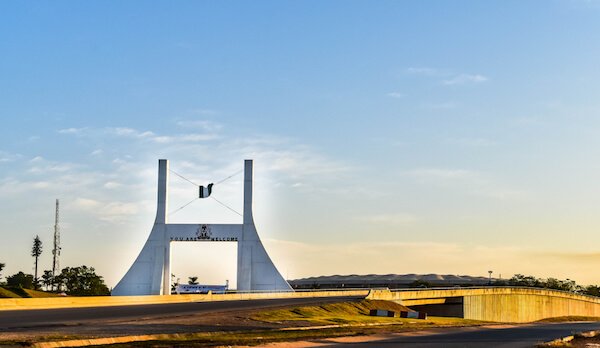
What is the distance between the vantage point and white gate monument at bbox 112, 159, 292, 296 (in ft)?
308

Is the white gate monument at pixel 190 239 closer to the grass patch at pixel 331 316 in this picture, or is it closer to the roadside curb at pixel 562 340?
the grass patch at pixel 331 316

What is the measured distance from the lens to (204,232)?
95875mm

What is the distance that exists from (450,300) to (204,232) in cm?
3005

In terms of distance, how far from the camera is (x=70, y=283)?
5925 inches

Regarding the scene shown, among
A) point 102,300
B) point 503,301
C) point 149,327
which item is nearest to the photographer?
Answer: point 149,327

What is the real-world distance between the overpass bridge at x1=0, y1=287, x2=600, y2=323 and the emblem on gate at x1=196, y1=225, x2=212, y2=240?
8644mm

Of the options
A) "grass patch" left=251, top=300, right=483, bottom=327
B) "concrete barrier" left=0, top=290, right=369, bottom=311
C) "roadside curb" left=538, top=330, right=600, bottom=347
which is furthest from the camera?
"concrete barrier" left=0, top=290, right=369, bottom=311

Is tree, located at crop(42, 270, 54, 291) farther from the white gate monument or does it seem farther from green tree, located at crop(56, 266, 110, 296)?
the white gate monument

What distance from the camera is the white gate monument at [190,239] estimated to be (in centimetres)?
9375

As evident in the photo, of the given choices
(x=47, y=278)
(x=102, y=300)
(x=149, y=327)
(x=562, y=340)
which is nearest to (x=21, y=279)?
(x=47, y=278)

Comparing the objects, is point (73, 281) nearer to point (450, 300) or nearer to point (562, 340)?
point (450, 300)

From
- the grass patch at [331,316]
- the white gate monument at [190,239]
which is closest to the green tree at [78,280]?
the white gate monument at [190,239]

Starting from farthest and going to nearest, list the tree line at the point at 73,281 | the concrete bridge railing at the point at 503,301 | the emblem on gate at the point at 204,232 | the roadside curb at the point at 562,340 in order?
the tree line at the point at 73,281
the emblem on gate at the point at 204,232
the concrete bridge railing at the point at 503,301
the roadside curb at the point at 562,340

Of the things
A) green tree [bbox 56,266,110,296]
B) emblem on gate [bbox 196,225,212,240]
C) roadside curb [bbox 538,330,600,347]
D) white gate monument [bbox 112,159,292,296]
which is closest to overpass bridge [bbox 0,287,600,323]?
white gate monument [bbox 112,159,292,296]
